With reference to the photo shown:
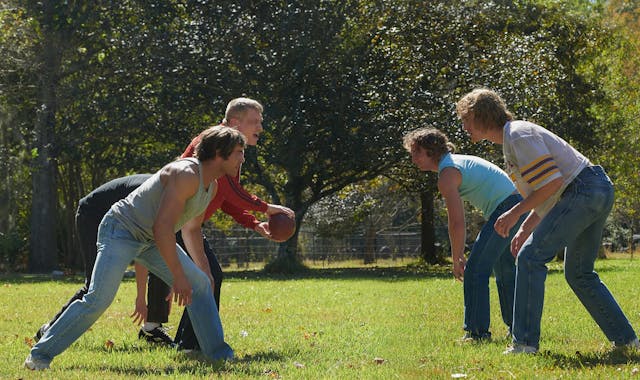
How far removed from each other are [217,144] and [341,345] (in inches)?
93.8

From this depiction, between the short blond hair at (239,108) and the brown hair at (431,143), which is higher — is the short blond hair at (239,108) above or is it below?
above

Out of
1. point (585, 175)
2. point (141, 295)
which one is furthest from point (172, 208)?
point (585, 175)

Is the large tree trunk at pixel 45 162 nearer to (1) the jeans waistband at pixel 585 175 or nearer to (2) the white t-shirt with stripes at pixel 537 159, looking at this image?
(2) the white t-shirt with stripes at pixel 537 159

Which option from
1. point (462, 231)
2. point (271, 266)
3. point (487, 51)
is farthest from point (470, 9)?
point (462, 231)

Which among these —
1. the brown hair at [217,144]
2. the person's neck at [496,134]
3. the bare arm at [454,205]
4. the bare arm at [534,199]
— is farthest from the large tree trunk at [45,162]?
the bare arm at [534,199]

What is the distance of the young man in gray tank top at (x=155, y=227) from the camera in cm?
624

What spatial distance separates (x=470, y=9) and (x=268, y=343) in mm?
23857

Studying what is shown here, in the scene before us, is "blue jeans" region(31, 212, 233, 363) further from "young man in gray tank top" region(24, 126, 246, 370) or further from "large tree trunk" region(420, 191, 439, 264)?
"large tree trunk" region(420, 191, 439, 264)

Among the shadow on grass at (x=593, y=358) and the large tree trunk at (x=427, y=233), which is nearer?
the shadow on grass at (x=593, y=358)

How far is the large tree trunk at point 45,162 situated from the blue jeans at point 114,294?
74.1 feet

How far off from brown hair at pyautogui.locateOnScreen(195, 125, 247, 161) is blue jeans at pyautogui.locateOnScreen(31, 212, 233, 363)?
77 centimetres

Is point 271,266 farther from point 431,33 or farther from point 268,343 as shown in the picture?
point 268,343

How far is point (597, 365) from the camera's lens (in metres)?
6.34

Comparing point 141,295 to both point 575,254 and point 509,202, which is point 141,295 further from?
point 575,254
